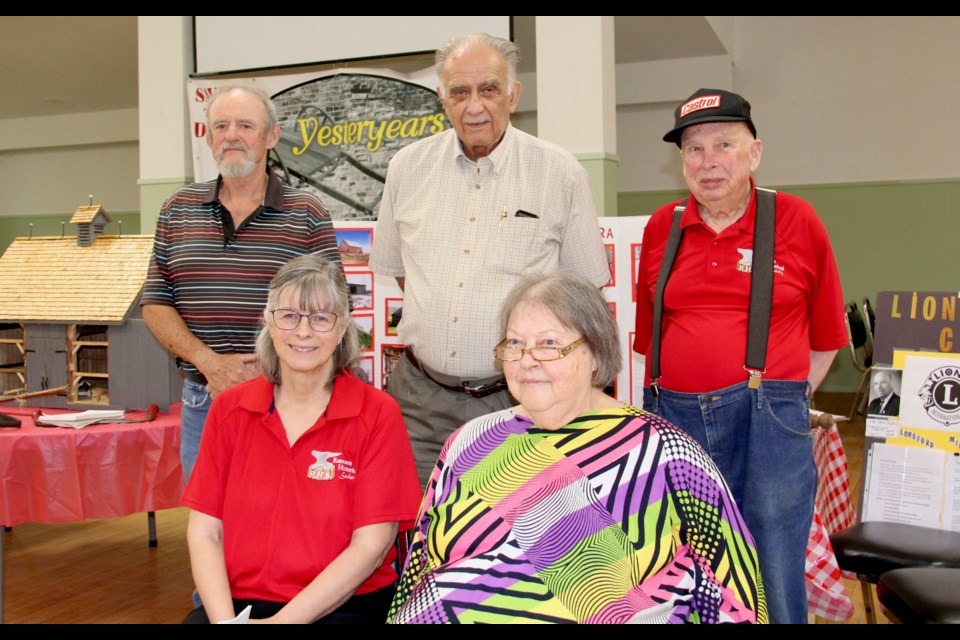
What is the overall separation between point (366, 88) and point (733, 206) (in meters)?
2.90

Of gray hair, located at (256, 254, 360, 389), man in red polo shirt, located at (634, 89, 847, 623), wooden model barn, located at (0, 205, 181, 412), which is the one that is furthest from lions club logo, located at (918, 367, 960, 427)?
wooden model barn, located at (0, 205, 181, 412)

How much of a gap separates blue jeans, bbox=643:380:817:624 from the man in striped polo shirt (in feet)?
4.16

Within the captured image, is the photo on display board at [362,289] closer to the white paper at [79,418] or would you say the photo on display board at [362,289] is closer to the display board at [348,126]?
the display board at [348,126]

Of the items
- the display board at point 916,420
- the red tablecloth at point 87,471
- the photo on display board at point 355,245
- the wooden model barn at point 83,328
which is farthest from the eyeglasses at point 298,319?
the display board at point 916,420

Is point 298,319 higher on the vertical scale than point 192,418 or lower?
higher

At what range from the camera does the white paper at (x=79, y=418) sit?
311 cm

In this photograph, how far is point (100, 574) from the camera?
12.9 ft

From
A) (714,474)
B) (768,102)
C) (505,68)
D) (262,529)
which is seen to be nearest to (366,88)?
(505,68)

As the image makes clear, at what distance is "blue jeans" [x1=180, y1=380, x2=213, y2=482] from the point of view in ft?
8.45

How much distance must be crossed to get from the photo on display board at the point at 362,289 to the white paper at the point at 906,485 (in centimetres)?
213

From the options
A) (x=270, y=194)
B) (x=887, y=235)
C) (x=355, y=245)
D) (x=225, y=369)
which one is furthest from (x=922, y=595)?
(x=887, y=235)

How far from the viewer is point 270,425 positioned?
1.93m

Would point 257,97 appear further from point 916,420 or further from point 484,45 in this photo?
point 916,420
